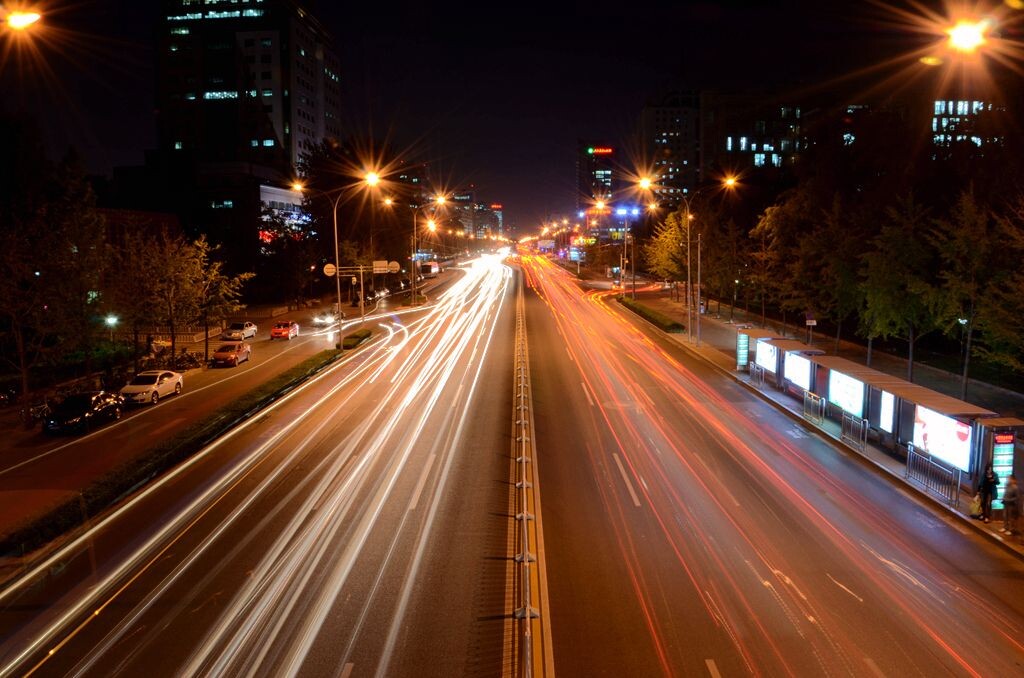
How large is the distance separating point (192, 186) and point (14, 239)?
193 feet

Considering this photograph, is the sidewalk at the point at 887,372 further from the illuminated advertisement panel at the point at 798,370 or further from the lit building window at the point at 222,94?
the lit building window at the point at 222,94

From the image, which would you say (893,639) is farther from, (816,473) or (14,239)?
(14,239)

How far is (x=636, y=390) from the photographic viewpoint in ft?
91.0

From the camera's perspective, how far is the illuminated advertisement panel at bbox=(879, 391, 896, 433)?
18.6 metres

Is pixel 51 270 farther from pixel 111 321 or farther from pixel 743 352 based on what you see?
pixel 743 352

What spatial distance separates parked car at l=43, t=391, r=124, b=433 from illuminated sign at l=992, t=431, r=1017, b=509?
25.6 metres

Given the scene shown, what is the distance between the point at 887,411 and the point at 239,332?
37199mm

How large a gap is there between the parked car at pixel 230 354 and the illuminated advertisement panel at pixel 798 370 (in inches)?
1048

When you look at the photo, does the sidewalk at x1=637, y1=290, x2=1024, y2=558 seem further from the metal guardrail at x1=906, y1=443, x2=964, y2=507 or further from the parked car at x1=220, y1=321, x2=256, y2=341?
the parked car at x1=220, y1=321, x2=256, y2=341

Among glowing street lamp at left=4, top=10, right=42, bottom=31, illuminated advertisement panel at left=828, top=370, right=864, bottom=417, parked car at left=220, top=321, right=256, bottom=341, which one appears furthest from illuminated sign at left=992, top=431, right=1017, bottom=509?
parked car at left=220, top=321, right=256, bottom=341

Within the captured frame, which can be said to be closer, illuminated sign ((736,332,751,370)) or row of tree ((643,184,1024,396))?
row of tree ((643,184,1024,396))

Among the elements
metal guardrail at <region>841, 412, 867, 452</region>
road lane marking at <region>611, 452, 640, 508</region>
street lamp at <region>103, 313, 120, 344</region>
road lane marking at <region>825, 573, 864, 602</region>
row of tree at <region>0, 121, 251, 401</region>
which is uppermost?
row of tree at <region>0, 121, 251, 401</region>

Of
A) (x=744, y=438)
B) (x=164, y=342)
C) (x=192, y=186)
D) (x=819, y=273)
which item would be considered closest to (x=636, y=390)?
(x=744, y=438)

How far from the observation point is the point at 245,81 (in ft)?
358
